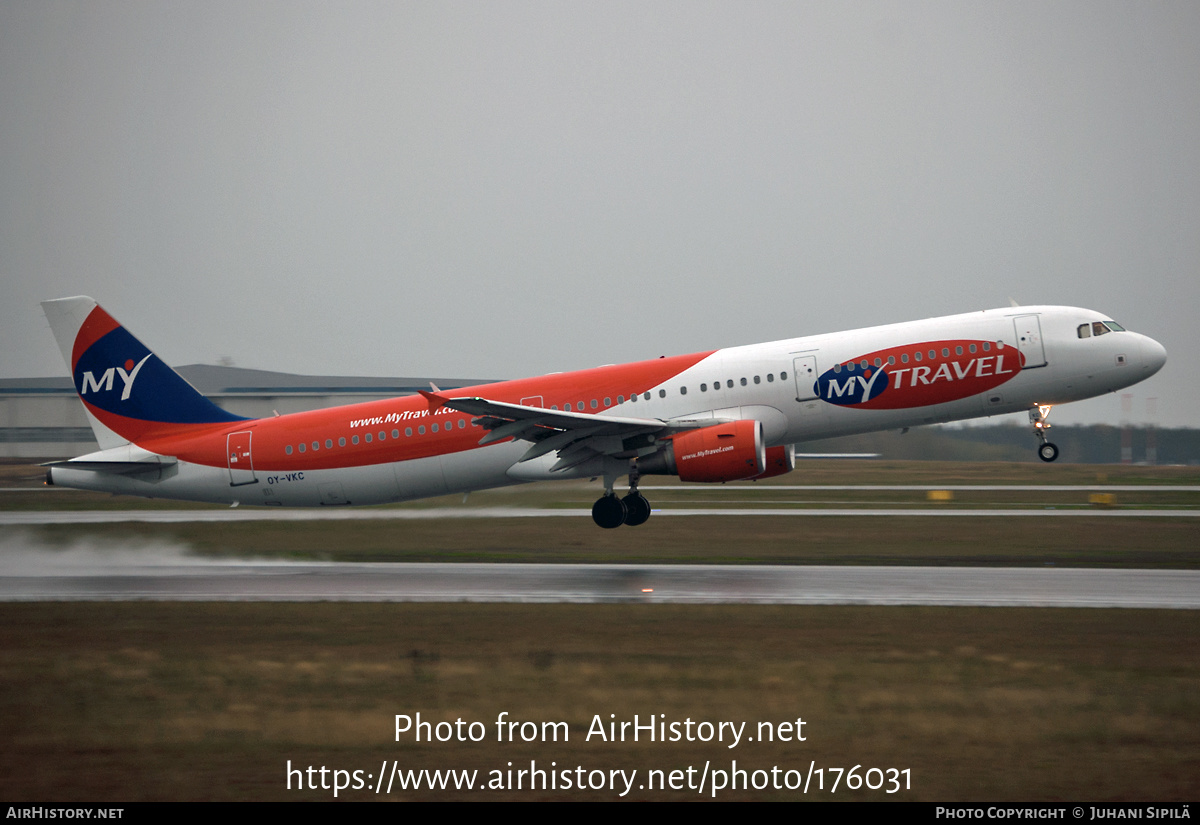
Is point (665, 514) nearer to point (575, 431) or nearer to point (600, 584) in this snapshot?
point (575, 431)

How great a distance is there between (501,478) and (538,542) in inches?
159

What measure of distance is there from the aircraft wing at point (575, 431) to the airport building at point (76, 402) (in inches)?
1663

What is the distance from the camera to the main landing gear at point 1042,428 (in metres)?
24.5

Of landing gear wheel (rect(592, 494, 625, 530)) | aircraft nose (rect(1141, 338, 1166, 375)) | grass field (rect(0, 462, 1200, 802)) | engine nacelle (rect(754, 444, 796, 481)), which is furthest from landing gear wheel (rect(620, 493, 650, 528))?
aircraft nose (rect(1141, 338, 1166, 375))

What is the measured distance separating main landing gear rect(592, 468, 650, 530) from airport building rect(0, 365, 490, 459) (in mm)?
41787

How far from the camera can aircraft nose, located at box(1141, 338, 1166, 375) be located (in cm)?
2422

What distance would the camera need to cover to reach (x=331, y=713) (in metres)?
12.0

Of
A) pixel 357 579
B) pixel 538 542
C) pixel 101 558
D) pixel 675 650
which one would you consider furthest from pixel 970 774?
pixel 101 558

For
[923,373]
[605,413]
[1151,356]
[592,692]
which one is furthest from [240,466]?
[1151,356]

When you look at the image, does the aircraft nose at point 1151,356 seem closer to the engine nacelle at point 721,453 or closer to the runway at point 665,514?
the engine nacelle at point 721,453

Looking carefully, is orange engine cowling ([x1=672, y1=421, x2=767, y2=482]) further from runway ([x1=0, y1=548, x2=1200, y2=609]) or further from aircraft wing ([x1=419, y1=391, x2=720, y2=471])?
runway ([x1=0, y1=548, x2=1200, y2=609])

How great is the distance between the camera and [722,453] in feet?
76.2
